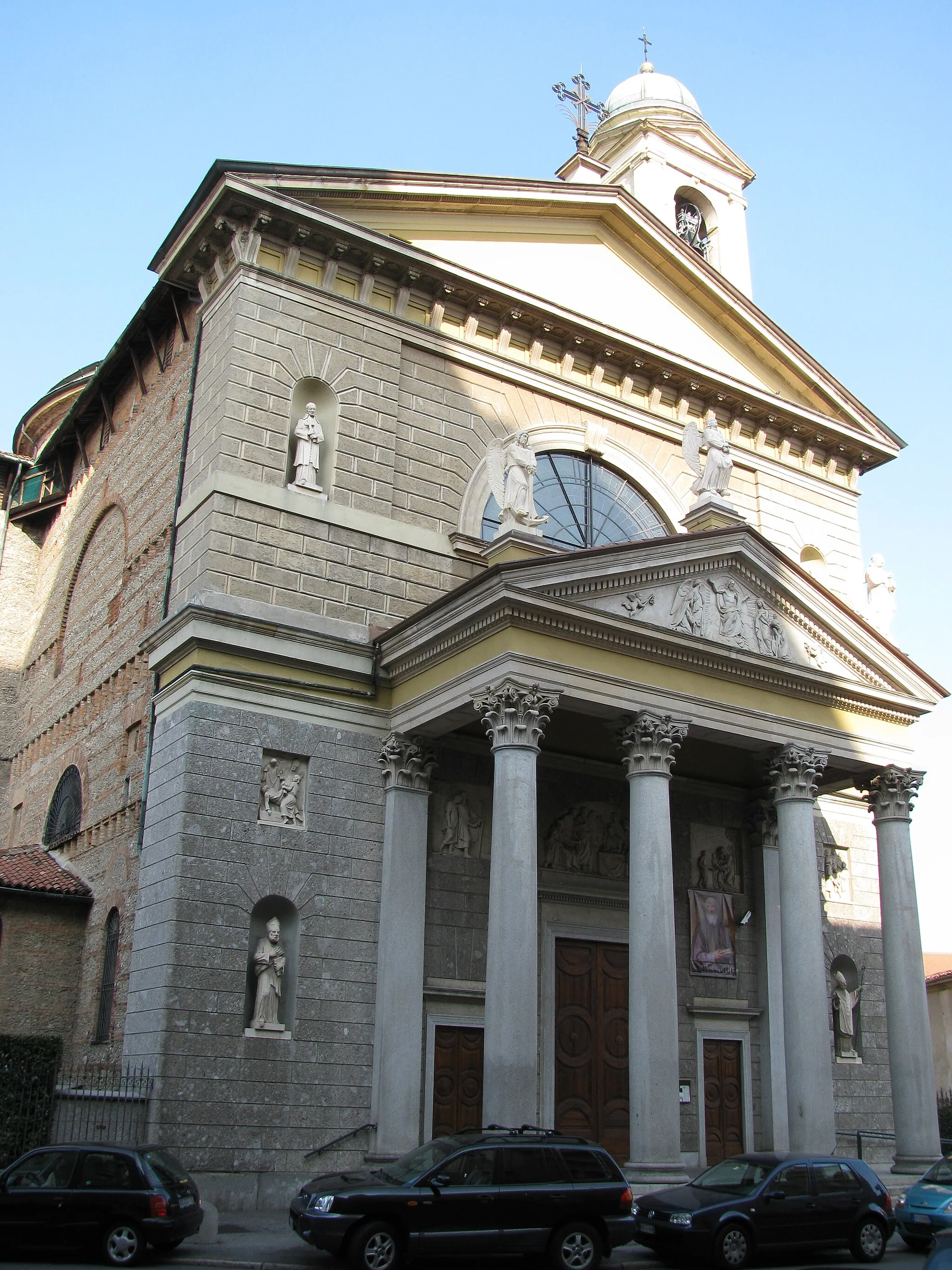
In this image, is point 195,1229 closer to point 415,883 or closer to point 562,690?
point 415,883

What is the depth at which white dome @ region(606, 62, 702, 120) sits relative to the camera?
32.4 metres

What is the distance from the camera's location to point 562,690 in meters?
16.9

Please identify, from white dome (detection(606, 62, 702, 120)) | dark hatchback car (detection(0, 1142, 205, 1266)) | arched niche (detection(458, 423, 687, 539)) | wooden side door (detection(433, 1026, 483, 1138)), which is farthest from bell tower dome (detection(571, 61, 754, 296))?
dark hatchback car (detection(0, 1142, 205, 1266))

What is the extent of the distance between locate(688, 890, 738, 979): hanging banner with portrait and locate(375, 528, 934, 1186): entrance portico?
29 cm

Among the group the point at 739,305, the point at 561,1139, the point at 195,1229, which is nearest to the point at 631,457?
the point at 739,305

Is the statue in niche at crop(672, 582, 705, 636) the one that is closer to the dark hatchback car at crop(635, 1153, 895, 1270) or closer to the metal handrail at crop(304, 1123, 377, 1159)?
the dark hatchback car at crop(635, 1153, 895, 1270)

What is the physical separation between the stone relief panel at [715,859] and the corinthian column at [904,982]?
120 inches

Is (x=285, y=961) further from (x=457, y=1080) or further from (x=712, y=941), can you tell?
(x=712, y=941)

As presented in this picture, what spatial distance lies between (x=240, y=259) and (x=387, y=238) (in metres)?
2.62

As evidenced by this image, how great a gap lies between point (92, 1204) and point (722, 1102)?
12.1m

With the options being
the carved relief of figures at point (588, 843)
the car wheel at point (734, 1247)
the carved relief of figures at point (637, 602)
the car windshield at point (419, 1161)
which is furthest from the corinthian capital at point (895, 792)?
the car windshield at point (419, 1161)

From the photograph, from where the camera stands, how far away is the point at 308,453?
1986 centimetres

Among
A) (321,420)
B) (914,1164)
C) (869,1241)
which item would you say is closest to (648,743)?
(869,1241)

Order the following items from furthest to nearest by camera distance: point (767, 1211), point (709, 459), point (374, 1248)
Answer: point (709, 459), point (767, 1211), point (374, 1248)
